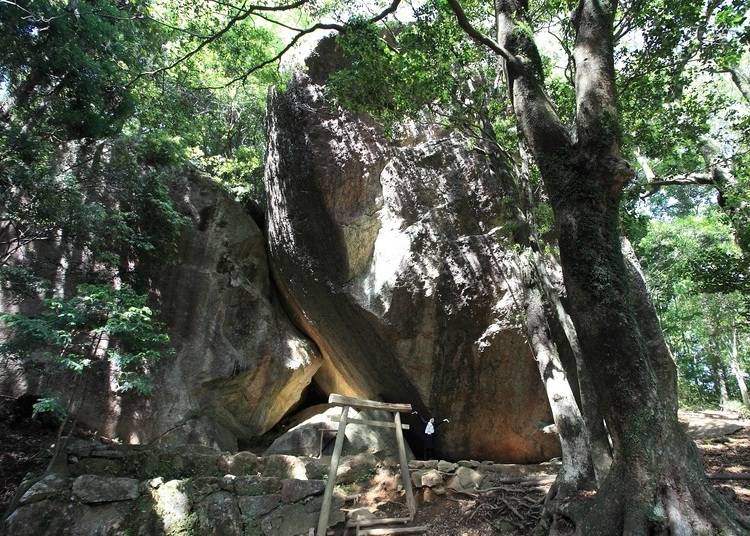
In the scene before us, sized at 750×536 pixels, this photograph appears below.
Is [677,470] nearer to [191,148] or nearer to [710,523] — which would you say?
[710,523]

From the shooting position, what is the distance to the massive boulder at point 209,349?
8.80 metres

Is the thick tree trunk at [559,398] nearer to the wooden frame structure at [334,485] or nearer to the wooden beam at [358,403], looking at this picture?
the wooden frame structure at [334,485]

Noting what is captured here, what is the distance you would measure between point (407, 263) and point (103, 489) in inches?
248

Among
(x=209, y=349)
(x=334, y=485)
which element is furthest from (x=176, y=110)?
(x=334, y=485)

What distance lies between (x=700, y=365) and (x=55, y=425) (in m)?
34.1

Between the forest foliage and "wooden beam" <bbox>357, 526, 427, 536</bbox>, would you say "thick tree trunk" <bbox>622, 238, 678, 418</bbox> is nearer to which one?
the forest foliage

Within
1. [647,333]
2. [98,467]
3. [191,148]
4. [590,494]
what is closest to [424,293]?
[647,333]

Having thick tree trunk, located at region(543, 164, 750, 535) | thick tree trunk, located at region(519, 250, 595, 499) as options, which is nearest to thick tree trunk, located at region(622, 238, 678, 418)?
thick tree trunk, located at region(519, 250, 595, 499)

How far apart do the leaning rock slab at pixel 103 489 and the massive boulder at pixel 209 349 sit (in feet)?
Result: 9.96

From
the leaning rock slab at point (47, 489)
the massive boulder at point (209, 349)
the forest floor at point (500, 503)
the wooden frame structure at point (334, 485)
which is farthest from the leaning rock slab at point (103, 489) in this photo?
the forest floor at point (500, 503)

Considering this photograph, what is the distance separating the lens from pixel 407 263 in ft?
30.4

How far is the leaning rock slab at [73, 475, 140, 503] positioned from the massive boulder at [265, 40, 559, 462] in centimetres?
515

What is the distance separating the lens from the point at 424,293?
9125mm

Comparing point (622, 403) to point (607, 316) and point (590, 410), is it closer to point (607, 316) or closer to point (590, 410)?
point (607, 316)
